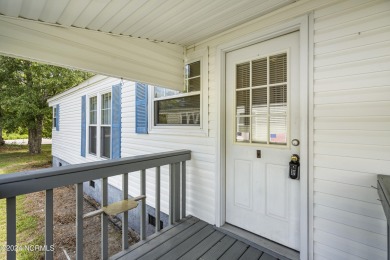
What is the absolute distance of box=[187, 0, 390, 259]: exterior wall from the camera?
1491 mm

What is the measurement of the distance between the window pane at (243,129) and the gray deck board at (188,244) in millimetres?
1124

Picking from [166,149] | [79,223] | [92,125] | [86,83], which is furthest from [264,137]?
[86,83]

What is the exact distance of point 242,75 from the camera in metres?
2.37

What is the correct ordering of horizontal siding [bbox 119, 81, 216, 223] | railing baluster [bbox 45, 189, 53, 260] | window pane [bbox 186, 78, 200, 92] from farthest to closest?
window pane [bbox 186, 78, 200, 92], horizontal siding [bbox 119, 81, 216, 223], railing baluster [bbox 45, 189, 53, 260]

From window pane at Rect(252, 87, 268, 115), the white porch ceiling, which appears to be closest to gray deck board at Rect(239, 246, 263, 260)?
window pane at Rect(252, 87, 268, 115)

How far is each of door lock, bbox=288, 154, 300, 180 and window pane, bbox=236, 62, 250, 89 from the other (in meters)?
0.91

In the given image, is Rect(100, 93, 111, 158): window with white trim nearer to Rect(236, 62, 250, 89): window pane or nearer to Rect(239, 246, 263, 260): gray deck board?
Rect(236, 62, 250, 89): window pane

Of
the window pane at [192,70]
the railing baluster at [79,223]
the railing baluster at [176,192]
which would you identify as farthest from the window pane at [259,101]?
the railing baluster at [79,223]

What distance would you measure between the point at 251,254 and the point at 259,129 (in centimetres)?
125

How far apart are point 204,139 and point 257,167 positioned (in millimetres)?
751

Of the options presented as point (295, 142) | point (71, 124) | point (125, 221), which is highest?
point (71, 124)

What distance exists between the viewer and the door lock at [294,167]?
1.91 metres

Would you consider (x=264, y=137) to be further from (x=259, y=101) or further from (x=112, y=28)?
(x=112, y=28)

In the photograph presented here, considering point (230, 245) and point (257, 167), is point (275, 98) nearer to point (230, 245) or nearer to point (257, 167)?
point (257, 167)
